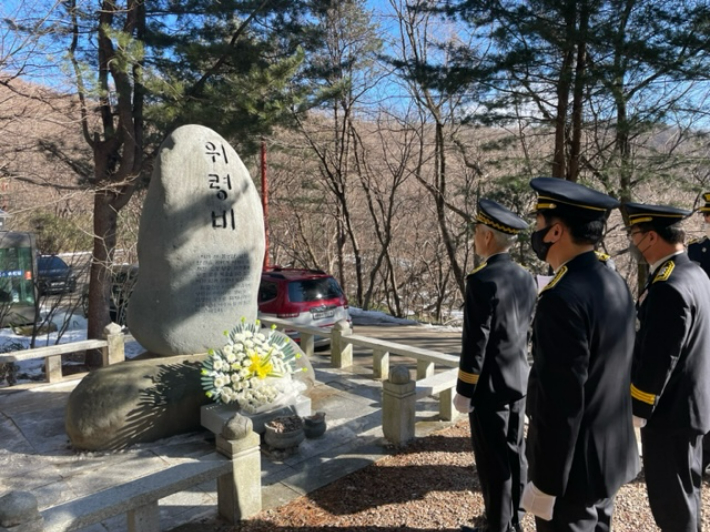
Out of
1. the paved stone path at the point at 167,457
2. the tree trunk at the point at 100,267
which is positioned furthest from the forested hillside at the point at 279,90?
the paved stone path at the point at 167,457

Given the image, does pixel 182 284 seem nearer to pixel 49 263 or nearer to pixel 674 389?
pixel 674 389

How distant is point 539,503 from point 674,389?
4.39 feet

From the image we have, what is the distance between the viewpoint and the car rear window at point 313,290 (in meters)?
8.52

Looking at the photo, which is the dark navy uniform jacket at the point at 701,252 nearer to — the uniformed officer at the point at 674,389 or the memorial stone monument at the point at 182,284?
the uniformed officer at the point at 674,389

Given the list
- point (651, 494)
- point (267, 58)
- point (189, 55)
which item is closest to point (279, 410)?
point (651, 494)

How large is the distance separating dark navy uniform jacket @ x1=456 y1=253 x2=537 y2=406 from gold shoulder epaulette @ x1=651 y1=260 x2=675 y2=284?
2.60 ft

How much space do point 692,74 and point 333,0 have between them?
793 centimetres

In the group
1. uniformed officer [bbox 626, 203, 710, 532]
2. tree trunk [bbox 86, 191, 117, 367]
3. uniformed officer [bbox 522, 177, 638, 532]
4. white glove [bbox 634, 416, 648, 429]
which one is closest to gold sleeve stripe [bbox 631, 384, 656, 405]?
uniformed officer [bbox 626, 203, 710, 532]

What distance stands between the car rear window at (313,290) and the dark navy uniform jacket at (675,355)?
6.16 m

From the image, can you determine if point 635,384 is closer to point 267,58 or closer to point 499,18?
point 499,18

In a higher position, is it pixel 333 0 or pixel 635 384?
pixel 333 0

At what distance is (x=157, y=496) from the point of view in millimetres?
3029

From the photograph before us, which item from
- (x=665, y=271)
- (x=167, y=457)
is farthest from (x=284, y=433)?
(x=665, y=271)

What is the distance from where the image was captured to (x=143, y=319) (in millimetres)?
5367
